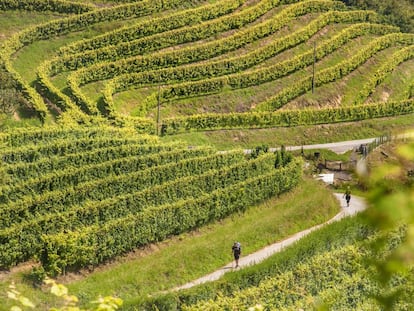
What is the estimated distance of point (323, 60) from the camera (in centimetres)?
9206

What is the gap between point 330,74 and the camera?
8838 cm

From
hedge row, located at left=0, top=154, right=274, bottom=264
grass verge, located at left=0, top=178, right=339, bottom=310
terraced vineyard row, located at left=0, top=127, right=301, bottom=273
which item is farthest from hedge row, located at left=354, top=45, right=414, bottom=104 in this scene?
hedge row, located at left=0, top=154, right=274, bottom=264

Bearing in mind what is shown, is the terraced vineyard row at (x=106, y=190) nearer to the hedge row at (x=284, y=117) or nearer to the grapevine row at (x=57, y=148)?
the grapevine row at (x=57, y=148)

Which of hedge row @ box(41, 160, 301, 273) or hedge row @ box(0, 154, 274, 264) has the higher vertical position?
hedge row @ box(0, 154, 274, 264)

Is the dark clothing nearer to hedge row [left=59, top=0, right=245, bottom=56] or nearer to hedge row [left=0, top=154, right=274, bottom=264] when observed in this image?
hedge row [left=0, top=154, right=274, bottom=264]

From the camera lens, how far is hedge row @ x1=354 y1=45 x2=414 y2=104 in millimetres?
89188

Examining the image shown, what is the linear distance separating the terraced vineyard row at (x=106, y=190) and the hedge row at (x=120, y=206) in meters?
0.05

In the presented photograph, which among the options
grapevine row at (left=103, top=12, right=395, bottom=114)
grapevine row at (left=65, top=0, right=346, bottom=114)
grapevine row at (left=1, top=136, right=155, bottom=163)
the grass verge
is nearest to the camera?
the grass verge

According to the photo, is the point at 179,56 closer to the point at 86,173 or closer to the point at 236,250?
the point at 86,173

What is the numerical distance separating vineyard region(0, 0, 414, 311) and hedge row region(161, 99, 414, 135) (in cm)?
16

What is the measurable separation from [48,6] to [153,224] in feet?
170

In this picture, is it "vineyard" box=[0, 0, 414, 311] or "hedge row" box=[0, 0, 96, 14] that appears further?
"hedge row" box=[0, 0, 96, 14]

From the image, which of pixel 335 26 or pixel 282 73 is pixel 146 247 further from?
pixel 335 26

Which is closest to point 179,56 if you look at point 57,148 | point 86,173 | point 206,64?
point 206,64
